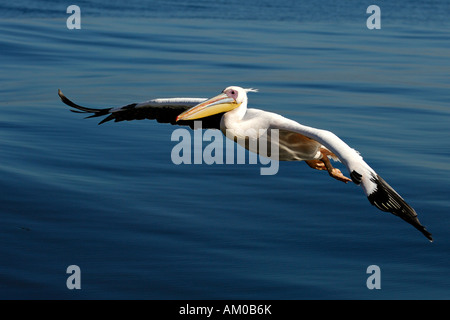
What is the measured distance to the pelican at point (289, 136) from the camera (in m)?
8.78

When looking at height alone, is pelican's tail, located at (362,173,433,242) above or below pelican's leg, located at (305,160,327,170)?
below

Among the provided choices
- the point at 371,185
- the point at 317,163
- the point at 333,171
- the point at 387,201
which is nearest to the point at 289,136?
the point at 333,171

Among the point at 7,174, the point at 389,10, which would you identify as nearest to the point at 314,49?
the point at 389,10

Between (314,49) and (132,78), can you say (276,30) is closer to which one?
(314,49)

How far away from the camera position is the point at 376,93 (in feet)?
77.4

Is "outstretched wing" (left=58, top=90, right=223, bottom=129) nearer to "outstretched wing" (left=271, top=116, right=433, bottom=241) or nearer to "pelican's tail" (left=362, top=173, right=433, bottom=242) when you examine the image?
"outstretched wing" (left=271, top=116, right=433, bottom=241)

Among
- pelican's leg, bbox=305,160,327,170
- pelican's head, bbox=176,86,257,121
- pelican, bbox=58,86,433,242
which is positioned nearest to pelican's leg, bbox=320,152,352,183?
pelican, bbox=58,86,433,242

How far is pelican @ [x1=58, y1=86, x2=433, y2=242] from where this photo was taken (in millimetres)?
8781

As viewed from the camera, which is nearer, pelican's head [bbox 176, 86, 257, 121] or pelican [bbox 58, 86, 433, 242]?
pelican [bbox 58, 86, 433, 242]

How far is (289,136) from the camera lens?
1021 centimetres

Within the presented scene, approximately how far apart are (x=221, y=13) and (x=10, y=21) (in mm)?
10425
